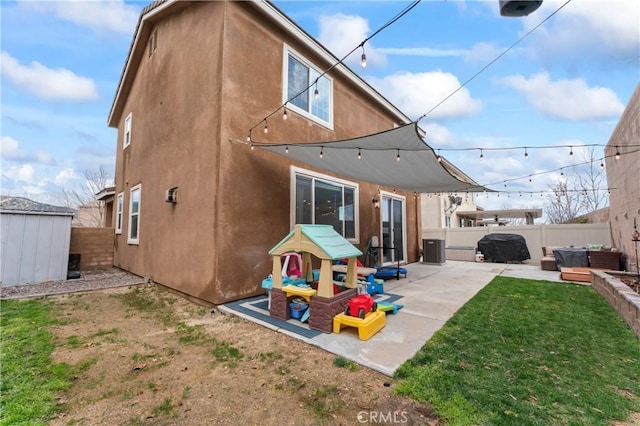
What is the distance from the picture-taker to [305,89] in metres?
6.05

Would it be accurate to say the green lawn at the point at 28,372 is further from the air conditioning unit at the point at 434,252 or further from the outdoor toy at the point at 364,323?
the air conditioning unit at the point at 434,252

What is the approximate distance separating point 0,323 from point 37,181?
3488cm

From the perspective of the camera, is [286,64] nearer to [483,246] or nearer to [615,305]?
[615,305]

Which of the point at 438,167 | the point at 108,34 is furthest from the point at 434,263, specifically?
the point at 108,34

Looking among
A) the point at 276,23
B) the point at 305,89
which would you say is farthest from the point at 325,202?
the point at 276,23

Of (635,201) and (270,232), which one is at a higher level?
(635,201)

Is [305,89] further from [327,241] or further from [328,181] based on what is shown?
[327,241]

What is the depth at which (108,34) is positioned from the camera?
862 centimetres

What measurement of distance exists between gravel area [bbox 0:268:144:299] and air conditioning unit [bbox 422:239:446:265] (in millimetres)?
9355

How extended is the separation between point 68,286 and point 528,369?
8.61 meters

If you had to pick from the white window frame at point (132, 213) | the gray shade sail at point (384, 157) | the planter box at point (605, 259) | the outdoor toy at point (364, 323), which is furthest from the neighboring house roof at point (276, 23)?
the planter box at point (605, 259)

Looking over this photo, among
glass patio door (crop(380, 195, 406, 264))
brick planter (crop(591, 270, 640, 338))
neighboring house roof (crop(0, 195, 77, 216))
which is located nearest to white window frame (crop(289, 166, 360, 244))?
glass patio door (crop(380, 195, 406, 264))

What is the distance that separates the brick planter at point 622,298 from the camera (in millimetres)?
3762

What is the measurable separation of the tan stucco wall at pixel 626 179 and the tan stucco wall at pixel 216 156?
7.19 m
